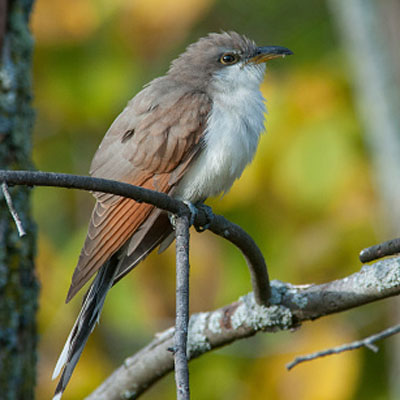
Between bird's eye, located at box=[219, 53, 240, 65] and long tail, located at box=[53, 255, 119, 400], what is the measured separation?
1420mm

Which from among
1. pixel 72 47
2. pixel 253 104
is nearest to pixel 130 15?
pixel 72 47

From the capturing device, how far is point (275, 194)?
5105 millimetres

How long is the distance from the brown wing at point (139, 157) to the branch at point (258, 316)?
0.50m

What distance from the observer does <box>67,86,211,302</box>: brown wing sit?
3396mm

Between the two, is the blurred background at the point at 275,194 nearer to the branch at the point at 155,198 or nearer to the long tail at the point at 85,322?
the long tail at the point at 85,322

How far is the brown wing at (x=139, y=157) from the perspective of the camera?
3396 mm

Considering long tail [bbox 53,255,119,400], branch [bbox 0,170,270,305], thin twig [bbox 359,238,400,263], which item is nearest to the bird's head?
branch [bbox 0,170,270,305]

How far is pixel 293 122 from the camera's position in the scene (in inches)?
201

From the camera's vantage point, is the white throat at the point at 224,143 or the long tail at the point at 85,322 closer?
the long tail at the point at 85,322

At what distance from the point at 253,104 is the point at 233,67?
433 mm

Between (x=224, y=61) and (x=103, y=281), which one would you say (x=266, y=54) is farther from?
(x=103, y=281)

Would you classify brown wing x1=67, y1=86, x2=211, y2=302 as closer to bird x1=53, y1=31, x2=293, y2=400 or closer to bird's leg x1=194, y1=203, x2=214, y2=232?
bird x1=53, y1=31, x2=293, y2=400

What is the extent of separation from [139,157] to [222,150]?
A: 45 cm

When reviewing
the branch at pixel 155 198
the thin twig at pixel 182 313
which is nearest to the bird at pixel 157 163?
the branch at pixel 155 198
